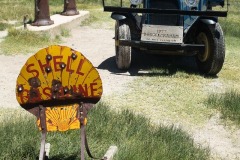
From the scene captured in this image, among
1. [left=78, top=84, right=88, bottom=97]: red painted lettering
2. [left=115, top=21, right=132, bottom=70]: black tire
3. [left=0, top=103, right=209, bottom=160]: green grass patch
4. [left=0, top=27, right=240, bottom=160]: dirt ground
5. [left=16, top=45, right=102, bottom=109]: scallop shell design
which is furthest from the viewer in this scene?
[left=115, top=21, right=132, bottom=70]: black tire

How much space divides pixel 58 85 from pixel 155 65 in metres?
4.51

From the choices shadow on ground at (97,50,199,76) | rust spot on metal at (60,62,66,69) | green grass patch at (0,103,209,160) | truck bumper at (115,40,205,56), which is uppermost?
rust spot on metal at (60,62,66,69)

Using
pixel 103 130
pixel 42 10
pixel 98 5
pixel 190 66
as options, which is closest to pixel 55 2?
pixel 98 5

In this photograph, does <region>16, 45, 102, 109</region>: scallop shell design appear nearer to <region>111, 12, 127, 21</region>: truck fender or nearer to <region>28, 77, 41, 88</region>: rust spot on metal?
<region>28, 77, 41, 88</region>: rust spot on metal

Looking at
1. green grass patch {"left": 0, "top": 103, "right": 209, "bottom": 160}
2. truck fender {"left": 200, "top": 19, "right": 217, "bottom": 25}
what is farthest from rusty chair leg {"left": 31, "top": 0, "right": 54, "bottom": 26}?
green grass patch {"left": 0, "top": 103, "right": 209, "bottom": 160}

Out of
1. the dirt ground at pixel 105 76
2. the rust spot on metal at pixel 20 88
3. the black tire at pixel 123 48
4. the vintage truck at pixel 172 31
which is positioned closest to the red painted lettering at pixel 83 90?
the rust spot on metal at pixel 20 88

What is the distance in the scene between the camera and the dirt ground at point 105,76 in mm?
4375

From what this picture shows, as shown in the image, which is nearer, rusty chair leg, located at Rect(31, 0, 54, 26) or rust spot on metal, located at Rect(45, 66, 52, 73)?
rust spot on metal, located at Rect(45, 66, 52, 73)

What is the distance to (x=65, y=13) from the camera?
1160cm

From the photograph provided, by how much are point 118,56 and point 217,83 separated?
1687mm

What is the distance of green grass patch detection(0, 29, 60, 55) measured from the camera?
7984 mm

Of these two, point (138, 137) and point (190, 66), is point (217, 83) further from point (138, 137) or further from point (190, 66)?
point (138, 137)

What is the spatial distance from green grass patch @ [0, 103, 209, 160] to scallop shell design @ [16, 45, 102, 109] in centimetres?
74

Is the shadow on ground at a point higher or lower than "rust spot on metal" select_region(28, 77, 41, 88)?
lower
